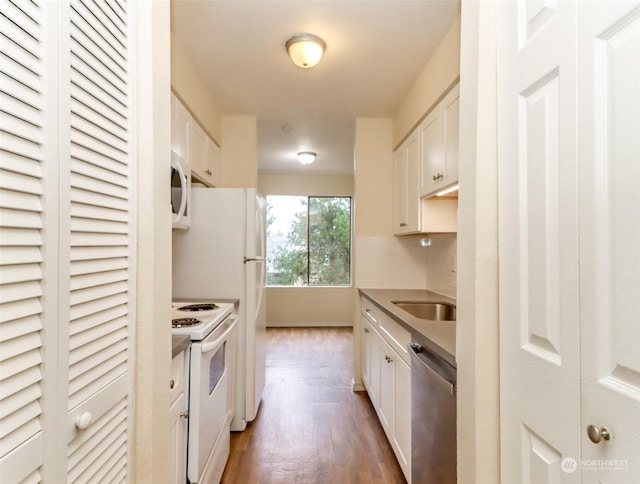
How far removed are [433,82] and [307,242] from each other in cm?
418

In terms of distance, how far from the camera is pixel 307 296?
6.15m

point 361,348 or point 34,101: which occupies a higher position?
point 34,101

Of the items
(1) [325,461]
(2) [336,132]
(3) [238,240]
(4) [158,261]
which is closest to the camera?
(4) [158,261]

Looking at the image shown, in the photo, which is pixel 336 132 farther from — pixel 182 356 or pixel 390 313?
pixel 182 356

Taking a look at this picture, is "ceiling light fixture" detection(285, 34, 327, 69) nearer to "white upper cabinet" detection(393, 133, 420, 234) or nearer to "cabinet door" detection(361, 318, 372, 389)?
"white upper cabinet" detection(393, 133, 420, 234)

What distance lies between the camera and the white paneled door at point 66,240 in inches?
24.0

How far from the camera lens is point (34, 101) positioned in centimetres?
65

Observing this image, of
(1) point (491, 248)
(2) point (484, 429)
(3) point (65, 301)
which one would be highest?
(1) point (491, 248)

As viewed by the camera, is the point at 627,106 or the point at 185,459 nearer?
the point at 627,106

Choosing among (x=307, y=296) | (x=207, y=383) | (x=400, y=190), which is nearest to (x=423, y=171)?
(x=400, y=190)

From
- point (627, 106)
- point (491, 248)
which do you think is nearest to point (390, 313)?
point (491, 248)

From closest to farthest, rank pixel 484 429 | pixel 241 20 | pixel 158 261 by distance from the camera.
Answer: pixel 484 429 < pixel 158 261 < pixel 241 20

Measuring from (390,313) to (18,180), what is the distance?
5.99 ft

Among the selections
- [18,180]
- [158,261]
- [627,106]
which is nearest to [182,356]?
[158,261]
